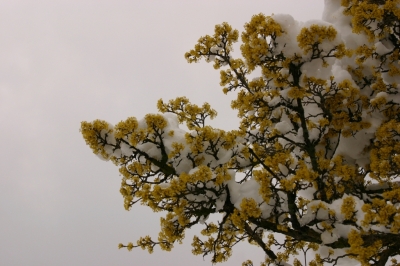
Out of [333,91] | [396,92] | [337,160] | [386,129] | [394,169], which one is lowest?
[394,169]

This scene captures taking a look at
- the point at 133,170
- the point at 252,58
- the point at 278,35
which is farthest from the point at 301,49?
the point at 133,170

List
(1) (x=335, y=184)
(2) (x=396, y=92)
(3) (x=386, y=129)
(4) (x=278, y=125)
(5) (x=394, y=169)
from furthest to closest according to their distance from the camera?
(4) (x=278, y=125) → (2) (x=396, y=92) → (3) (x=386, y=129) → (1) (x=335, y=184) → (5) (x=394, y=169)

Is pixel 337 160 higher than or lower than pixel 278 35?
lower

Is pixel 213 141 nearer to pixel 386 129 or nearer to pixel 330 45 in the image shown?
pixel 330 45

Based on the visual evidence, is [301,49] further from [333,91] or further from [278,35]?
[333,91]

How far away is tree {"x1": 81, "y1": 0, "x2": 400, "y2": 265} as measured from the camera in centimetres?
465

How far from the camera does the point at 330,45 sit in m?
5.23

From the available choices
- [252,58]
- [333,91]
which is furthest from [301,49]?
[333,91]

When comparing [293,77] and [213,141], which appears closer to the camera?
[213,141]

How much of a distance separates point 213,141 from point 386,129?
10.1 ft

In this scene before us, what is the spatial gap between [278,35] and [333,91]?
195 centimetres

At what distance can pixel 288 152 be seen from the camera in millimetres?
5598

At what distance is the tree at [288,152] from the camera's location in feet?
15.3

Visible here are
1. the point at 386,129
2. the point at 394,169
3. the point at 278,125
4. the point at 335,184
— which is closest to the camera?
the point at 394,169
